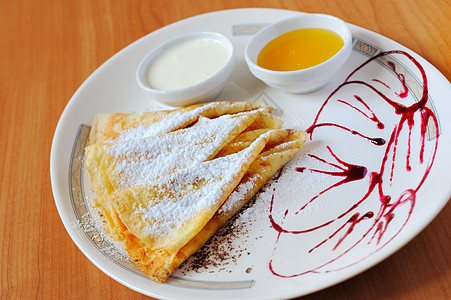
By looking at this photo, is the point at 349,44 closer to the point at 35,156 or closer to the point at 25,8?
the point at 35,156

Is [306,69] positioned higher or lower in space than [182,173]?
higher

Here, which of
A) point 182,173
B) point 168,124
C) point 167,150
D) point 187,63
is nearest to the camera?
point 182,173

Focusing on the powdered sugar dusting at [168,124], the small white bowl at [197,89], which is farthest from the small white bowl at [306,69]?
the powdered sugar dusting at [168,124]

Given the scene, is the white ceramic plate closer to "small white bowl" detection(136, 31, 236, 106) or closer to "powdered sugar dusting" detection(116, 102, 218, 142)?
"small white bowl" detection(136, 31, 236, 106)

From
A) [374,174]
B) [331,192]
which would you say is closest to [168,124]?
[331,192]

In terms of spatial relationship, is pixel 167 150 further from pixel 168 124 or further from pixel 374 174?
pixel 374 174

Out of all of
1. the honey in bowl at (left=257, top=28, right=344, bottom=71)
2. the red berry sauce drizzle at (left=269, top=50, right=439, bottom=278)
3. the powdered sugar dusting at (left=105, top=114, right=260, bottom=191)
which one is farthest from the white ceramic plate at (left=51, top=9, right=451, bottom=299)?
the powdered sugar dusting at (left=105, top=114, right=260, bottom=191)

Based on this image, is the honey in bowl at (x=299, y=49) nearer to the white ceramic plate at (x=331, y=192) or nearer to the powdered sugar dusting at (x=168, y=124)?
the white ceramic plate at (x=331, y=192)
